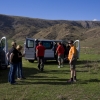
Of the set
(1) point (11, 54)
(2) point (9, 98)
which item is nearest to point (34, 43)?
(1) point (11, 54)

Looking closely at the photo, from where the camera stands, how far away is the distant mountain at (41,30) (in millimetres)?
108062

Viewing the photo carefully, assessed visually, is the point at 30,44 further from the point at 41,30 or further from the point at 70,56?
the point at 41,30

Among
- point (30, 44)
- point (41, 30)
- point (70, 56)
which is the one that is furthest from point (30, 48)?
point (41, 30)

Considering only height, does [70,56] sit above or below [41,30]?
below

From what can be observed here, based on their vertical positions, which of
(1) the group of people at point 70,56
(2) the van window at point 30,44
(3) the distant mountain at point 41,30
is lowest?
(1) the group of people at point 70,56

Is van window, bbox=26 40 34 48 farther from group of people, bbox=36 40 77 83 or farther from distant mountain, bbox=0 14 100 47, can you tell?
distant mountain, bbox=0 14 100 47

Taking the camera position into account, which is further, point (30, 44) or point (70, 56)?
point (30, 44)

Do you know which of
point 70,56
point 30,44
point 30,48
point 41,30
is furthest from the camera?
point 41,30

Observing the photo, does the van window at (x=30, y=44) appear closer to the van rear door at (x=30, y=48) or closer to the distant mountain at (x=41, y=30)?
the van rear door at (x=30, y=48)

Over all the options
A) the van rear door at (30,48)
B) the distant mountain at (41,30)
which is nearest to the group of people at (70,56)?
the van rear door at (30,48)

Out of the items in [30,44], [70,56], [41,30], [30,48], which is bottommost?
[70,56]

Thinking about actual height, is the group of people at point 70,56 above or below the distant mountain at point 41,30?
below

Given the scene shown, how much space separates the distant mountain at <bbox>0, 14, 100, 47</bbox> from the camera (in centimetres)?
10806

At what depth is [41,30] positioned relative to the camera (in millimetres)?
128125
